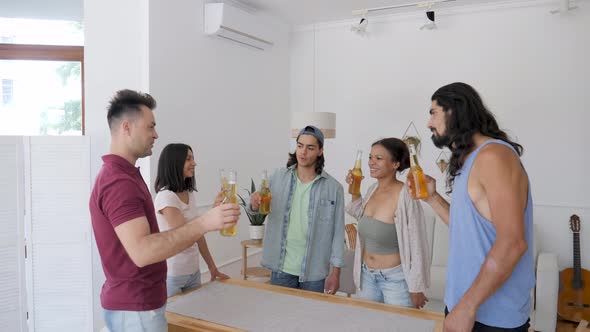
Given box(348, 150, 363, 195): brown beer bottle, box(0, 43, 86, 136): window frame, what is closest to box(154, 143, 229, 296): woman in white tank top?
box(348, 150, 363, 195): brown beer bottle

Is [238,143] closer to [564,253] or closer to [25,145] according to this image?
[25,145]

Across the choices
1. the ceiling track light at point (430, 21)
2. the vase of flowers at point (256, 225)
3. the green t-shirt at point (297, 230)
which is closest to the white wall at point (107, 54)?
the vase of flowers at point (256, 225)

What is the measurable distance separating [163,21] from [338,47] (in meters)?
2.20

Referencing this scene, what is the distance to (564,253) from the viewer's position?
403 centimetres

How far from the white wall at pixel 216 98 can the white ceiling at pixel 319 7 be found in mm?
189

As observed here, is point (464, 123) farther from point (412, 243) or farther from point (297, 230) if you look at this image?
point (297, 230)

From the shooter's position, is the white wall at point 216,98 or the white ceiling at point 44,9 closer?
the white wall at point 216,98

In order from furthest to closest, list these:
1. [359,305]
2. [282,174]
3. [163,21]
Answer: [163,21], [282,174], [359,305]

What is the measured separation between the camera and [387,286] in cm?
214

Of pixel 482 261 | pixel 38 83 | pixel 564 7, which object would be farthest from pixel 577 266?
pixel 38 83

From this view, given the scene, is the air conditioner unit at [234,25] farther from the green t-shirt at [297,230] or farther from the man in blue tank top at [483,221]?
the man in blue tank top at [483,221]

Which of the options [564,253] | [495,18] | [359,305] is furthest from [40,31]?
[564,253]

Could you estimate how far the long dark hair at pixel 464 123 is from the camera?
1321mm

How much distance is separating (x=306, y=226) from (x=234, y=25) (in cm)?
231
